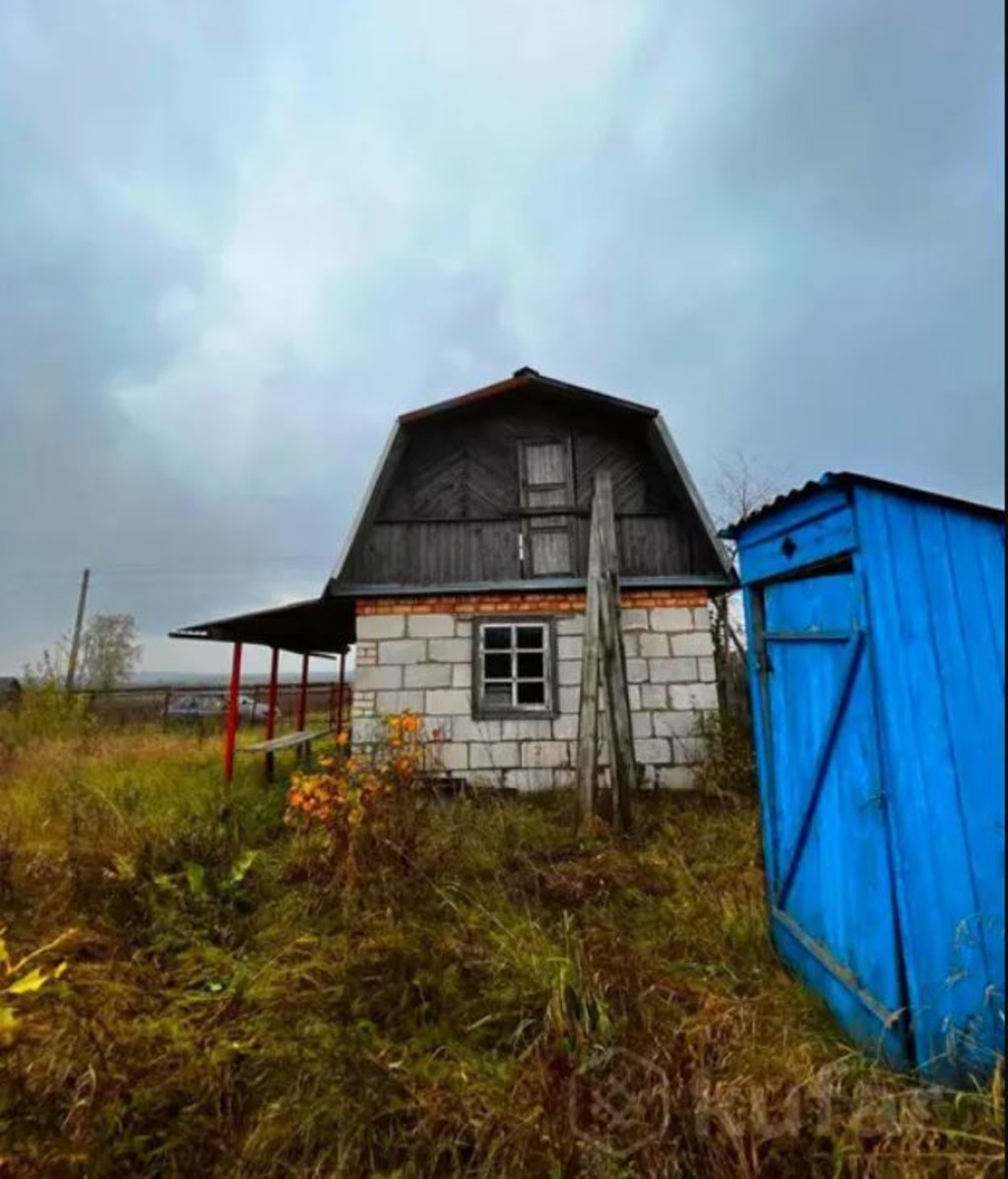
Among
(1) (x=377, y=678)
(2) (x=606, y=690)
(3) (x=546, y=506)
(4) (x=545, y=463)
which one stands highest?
(4) (x=545, y=463)

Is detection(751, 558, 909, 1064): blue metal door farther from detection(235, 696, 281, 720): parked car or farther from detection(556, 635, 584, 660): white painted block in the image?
detection(235, 696, 281, 720): parked car

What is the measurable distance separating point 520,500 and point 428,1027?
6429mm

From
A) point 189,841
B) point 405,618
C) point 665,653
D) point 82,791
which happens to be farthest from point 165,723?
point 665,653

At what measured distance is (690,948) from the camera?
3410 millimetres

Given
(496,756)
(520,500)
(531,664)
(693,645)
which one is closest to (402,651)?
(531,664)

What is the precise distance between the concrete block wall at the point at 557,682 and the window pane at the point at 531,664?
0.84 ft

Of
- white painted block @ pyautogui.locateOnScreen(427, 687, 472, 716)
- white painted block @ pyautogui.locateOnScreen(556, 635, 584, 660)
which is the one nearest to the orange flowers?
white painted block @ pyautogui.locateOnScreen(427, 687, 472, 716)

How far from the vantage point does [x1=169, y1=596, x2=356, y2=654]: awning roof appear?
320 inches

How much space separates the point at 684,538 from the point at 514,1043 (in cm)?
641

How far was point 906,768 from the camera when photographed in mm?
2250

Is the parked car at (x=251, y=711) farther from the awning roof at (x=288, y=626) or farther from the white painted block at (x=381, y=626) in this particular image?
the white painted block at (x=381, y=626)

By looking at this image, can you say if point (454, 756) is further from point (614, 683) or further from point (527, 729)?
point (614, 683)

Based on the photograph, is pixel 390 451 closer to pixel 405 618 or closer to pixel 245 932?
pixel 405 618

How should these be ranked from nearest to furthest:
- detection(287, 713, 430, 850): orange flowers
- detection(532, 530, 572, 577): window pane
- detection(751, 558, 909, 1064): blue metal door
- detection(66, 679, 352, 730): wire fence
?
detection(751, 558, 909, 1064): blue metal door
detection(287, 713, 430, 850): orange flowers
detection(532, 530, 572, 577): window pane
detection(66, 679, 352, 730): wire fence
